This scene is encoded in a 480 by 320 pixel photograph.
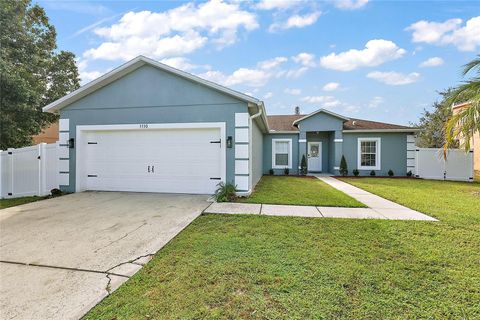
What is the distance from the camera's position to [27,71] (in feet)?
41.2

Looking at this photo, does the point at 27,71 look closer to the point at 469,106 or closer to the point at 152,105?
the point at 152,105

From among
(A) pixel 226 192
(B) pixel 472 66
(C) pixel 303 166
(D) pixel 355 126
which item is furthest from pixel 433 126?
(A) pixel 226 192

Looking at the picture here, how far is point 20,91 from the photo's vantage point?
10227 mm

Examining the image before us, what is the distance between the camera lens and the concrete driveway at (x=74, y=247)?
7.65 ft

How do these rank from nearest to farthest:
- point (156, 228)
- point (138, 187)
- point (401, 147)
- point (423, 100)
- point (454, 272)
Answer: point (454, 272)
point (156, 228)
point (138, 187)
point (401, 147)
point (423, 100)

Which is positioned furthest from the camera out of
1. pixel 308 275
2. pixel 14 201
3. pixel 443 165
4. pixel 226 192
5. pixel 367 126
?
pixel 367 126

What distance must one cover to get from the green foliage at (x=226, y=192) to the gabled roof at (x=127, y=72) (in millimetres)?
2739

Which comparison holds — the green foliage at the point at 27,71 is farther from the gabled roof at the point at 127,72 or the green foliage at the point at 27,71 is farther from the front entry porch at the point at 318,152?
the front entry porch at the point at 318,152

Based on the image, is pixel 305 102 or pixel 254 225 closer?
pixel 254 225

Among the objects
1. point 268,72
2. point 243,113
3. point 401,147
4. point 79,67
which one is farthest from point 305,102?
point 79,67

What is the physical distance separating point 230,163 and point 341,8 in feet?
25.9

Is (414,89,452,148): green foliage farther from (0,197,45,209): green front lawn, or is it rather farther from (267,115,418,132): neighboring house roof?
(0,197,45,209): green front lawn

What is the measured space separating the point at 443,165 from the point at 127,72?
54.6ft

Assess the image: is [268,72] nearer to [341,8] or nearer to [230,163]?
[341,8]
